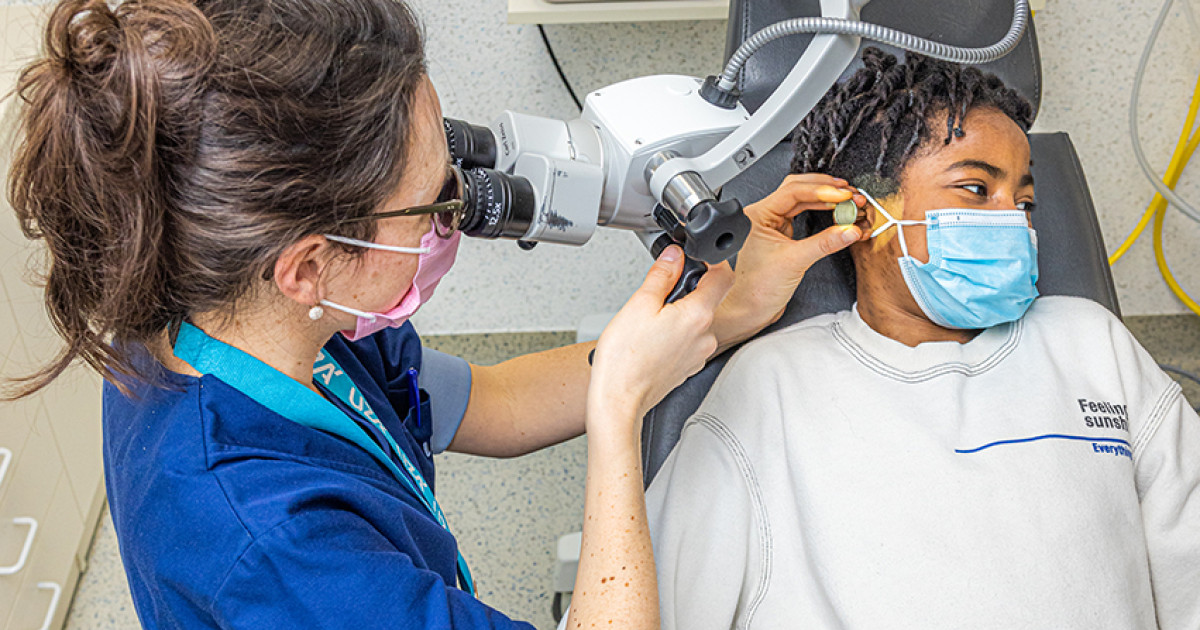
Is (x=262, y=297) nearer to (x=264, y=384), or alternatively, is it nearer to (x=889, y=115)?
(x=264, y=384)

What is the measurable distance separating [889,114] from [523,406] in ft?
2.27

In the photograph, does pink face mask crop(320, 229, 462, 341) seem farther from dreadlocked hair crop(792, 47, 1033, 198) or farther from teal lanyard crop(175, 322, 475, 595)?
dreadlocked hair crop(792, 47, 1033, 198)

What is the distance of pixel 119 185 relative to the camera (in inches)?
30.7

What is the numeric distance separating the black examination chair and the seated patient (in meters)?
0.11

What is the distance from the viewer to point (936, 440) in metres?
1.25

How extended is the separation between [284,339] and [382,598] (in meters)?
0.30

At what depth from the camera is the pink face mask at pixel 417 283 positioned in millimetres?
946

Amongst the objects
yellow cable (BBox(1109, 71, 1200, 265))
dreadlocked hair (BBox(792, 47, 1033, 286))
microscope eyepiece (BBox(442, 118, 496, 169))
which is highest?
microscope eyepiece (BBox(442, 118, 496, 169))

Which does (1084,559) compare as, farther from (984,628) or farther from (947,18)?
(947,18)

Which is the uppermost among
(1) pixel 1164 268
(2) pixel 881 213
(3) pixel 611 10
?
(3) pixel 611 10

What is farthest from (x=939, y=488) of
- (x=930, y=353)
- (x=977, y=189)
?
(x=977, y=189)

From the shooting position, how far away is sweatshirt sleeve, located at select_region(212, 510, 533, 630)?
0.81m

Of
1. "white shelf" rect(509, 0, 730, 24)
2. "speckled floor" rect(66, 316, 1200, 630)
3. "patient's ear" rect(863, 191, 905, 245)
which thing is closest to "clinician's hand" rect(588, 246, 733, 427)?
"patient's ear" rect(863, 191, 905, 245)

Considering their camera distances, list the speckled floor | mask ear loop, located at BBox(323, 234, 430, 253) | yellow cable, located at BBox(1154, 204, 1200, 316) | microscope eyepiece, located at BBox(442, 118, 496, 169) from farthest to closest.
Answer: yellow cable, located at BBox(1154, 204, 1200, 316) < the speckled floor < microscope eyepiece, located at BBox(442, 118, 496, 169) < mask ear loop, located at BBox(323, 234, 430, 253)
